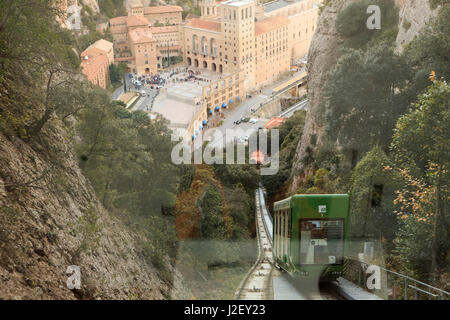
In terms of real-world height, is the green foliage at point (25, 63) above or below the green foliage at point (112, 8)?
above

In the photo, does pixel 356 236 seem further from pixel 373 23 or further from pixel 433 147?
pixel 373 23

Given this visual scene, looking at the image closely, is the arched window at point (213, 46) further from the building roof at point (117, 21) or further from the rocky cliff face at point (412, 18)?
the rocky cliff face at point (412, 18)

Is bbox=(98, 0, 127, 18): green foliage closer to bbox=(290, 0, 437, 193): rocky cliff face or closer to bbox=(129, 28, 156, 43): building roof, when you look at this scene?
bbox=(129, 28, 156, 43): building roof

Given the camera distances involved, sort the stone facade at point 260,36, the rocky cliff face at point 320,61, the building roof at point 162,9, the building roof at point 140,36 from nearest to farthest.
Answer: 1. the rocky cliff face at point 320,61
2. the building roof at point 140,36
3. the stone facade at point 260,36
4. the building roof at point 162,9

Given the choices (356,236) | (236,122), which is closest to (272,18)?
(236,122)

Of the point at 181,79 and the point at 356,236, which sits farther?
the point at 181,79

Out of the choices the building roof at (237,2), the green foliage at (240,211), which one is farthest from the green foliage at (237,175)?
the building roof at (237,2)
